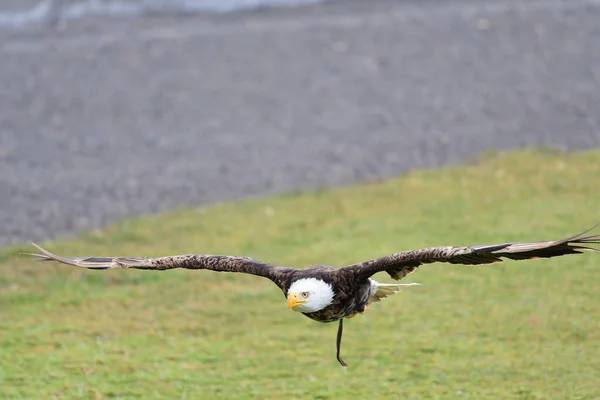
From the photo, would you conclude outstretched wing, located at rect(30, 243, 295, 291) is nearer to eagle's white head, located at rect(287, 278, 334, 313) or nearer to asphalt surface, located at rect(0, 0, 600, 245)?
eagle's white head, located at rect(287, 278, 334, 313)

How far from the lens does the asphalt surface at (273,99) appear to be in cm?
1402

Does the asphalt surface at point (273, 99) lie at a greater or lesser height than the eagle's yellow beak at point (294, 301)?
greater

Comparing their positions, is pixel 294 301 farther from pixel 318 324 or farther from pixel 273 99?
pixel 273 99

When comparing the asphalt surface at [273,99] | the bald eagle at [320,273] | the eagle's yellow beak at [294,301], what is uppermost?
the asphalt surface at [273,99]

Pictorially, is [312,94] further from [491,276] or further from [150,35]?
[491,276]

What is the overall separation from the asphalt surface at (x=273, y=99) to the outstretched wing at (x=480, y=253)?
262 inches

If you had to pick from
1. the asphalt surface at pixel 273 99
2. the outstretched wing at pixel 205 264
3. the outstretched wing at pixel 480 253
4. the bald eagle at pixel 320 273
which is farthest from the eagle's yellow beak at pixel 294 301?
the asphalt surface at pixel 273 99

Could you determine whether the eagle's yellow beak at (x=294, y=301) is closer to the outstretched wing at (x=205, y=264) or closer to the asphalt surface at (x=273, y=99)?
the outstretched wing at (x=205, y=264)

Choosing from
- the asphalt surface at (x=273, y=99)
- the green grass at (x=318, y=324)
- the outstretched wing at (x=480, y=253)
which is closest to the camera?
the outstretched wing at (x=480, y=253)

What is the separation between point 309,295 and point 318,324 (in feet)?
10.1

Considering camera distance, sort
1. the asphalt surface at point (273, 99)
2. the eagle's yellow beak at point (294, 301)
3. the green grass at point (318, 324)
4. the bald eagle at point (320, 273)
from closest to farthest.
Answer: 1. the bald eagle at point (320, 273)
2. the eagle's yellow beak at point (294, 301)
3. the green grass at point (318, 324)
4. the asphalt surface at point (273, 99)

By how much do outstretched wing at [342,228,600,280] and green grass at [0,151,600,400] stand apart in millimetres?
1689

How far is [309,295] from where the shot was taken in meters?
6.54

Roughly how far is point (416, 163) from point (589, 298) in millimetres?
5378
